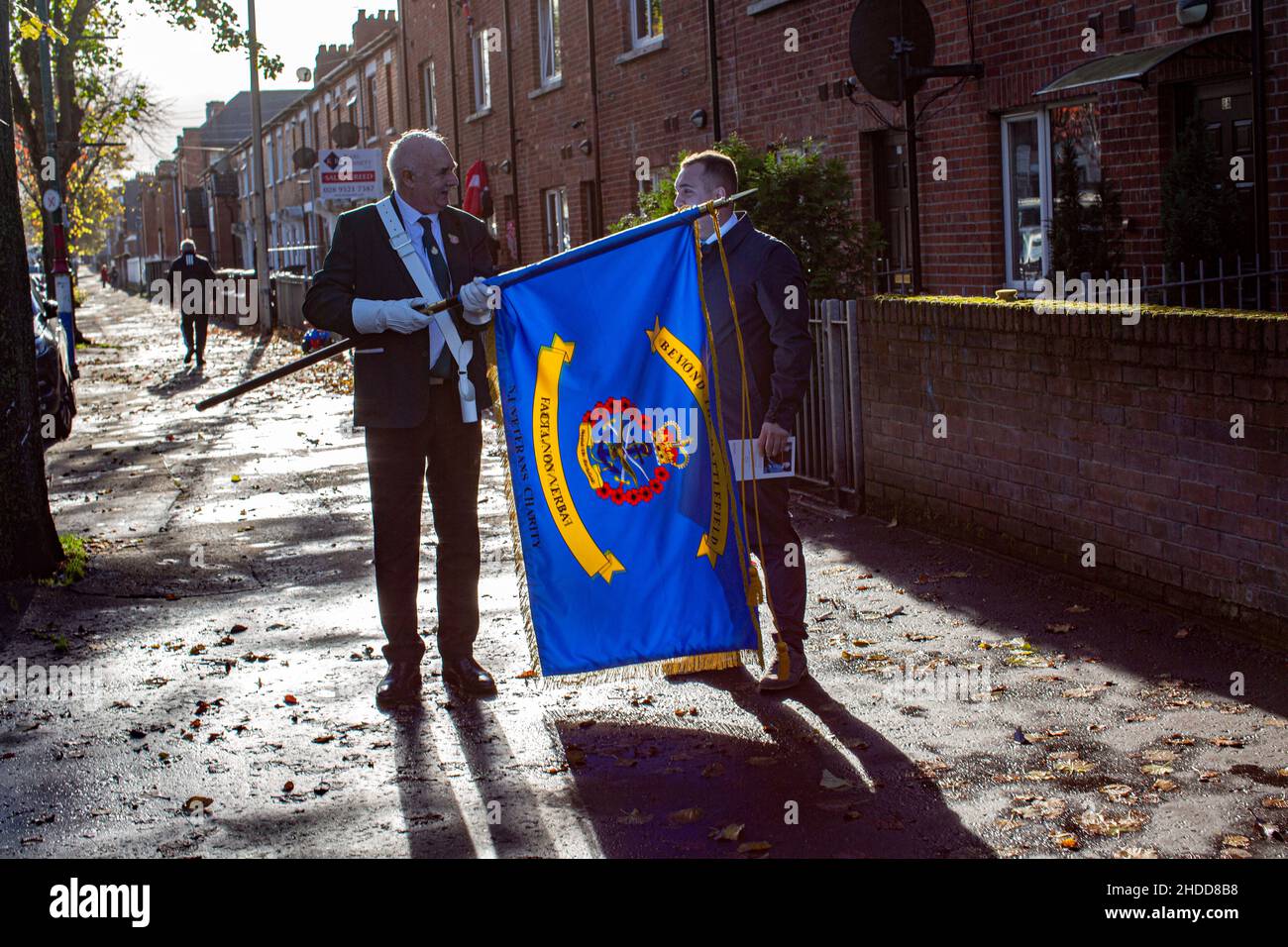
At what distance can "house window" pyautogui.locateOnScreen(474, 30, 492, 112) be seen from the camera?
29.6 metres

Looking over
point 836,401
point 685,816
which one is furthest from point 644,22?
point 685,816

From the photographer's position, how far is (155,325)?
4731cm

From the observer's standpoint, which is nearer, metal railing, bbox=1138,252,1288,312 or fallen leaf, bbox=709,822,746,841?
fallen leaf, bbox=709,822,746,841

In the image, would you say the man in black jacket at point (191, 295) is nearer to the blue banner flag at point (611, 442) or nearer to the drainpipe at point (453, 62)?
the drainpipe at point (453, 62)

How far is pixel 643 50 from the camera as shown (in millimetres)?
20422

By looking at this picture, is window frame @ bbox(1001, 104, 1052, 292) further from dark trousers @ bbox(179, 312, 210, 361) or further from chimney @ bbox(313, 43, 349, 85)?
chimney @ bbox(313, 43, 349, 85)

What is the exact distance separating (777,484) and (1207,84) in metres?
6.09

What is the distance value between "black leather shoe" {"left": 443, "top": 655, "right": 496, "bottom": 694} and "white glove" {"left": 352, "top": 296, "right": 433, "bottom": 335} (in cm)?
138

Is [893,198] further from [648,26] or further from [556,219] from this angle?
[556,219]

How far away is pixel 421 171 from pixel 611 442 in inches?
53.2

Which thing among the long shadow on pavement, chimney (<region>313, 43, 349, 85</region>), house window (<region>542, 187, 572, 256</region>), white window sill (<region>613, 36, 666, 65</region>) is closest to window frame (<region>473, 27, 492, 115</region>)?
house window (<region>542, 187, 572, 256</region>)

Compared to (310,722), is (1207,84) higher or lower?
higher
